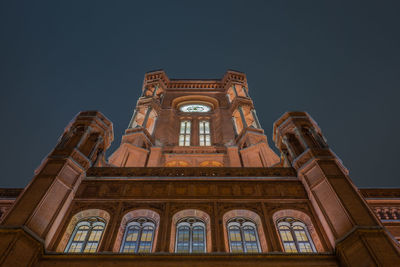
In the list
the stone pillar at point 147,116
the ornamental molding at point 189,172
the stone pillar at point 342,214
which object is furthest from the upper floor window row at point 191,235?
the stone pillar at point 147,116

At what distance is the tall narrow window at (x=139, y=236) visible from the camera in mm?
13103

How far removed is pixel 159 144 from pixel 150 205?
51.0 ft

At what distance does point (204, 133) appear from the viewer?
33781mm

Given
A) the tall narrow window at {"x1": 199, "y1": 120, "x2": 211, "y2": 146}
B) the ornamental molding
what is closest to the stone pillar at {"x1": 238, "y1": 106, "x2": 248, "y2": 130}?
the tall narrow window at {"x1": 199, "y1": 120, "x2": 211, "y2": 146}

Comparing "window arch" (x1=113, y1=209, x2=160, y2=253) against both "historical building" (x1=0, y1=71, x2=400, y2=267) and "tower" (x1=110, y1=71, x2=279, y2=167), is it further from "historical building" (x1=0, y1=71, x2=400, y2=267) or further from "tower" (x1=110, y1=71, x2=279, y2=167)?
"tower" (x1=110, y1=71, x2=279, y2=167)

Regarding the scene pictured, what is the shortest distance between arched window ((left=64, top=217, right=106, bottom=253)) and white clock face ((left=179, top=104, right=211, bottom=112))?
1004 inches

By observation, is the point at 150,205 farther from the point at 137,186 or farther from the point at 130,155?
the point at 130,155

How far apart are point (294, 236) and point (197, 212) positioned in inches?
154

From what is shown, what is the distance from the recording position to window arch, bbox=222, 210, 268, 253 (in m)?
13.1

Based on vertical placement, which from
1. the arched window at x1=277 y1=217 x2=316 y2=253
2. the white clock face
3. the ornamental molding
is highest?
the white clock face

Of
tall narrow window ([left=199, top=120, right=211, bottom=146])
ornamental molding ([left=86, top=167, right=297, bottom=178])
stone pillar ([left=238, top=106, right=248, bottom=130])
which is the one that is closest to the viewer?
ornamental molding ([left=86, top=167, right=297, bottom=178])

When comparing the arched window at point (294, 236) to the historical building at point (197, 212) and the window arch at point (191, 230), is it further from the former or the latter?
the window arch at point (191, 230)

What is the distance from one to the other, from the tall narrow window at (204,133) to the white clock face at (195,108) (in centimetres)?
383

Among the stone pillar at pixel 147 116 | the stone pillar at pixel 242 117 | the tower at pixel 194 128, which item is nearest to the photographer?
the tower at pixel 194 128
